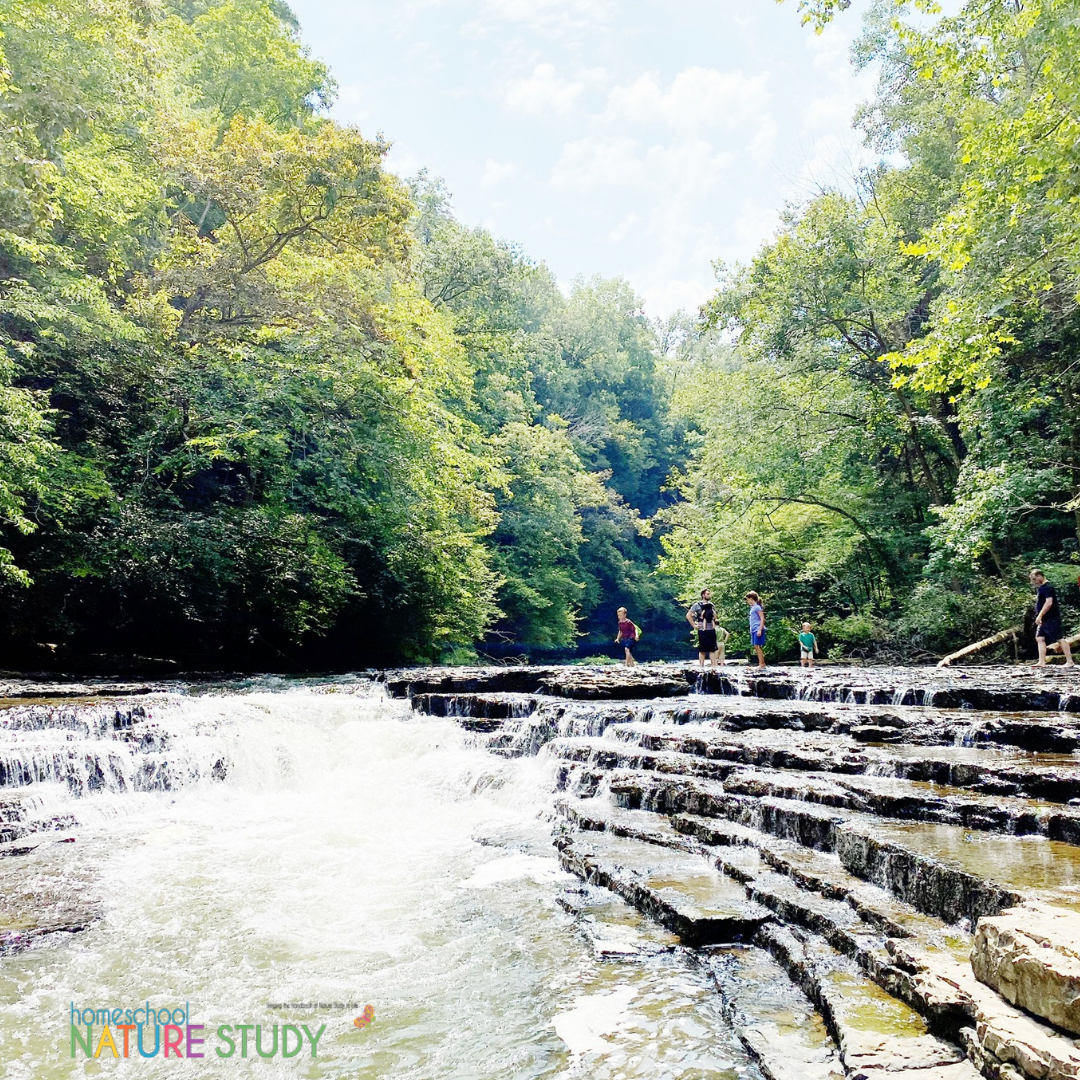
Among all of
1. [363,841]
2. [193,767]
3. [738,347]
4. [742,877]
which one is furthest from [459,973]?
[738,347]

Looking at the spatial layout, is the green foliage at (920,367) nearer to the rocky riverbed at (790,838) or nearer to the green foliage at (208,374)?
the rocky riverbed at (790,838)

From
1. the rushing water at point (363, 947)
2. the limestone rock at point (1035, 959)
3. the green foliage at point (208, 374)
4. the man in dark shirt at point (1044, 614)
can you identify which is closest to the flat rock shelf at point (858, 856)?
the limestone rock at point (1035, 959)

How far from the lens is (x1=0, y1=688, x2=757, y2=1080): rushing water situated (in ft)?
11.0

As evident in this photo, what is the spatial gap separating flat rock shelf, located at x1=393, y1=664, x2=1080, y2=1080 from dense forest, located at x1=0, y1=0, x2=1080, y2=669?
6.61 m

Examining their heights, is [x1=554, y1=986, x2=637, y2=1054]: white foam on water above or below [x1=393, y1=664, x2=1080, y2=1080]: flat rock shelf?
Result: below

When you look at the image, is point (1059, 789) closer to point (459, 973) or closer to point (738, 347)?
point (459, 973)

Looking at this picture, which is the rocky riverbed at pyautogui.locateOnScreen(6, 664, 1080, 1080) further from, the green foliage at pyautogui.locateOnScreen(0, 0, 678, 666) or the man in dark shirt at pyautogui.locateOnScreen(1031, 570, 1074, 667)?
the green foliage at pyautogui.locateOnScreen(0, 0, 678, 666)

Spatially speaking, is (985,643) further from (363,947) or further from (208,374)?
(208,374)

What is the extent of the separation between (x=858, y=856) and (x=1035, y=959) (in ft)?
7.31

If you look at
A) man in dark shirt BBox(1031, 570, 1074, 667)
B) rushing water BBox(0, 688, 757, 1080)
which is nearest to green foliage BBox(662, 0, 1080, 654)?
man in dark shirt BBox(1031, 570, 1074, 667)

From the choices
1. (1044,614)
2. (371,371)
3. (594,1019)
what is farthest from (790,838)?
(371,371)

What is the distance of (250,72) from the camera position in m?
26.3

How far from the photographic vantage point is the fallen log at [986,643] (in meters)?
15.7

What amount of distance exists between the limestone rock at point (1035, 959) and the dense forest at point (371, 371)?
953cm
